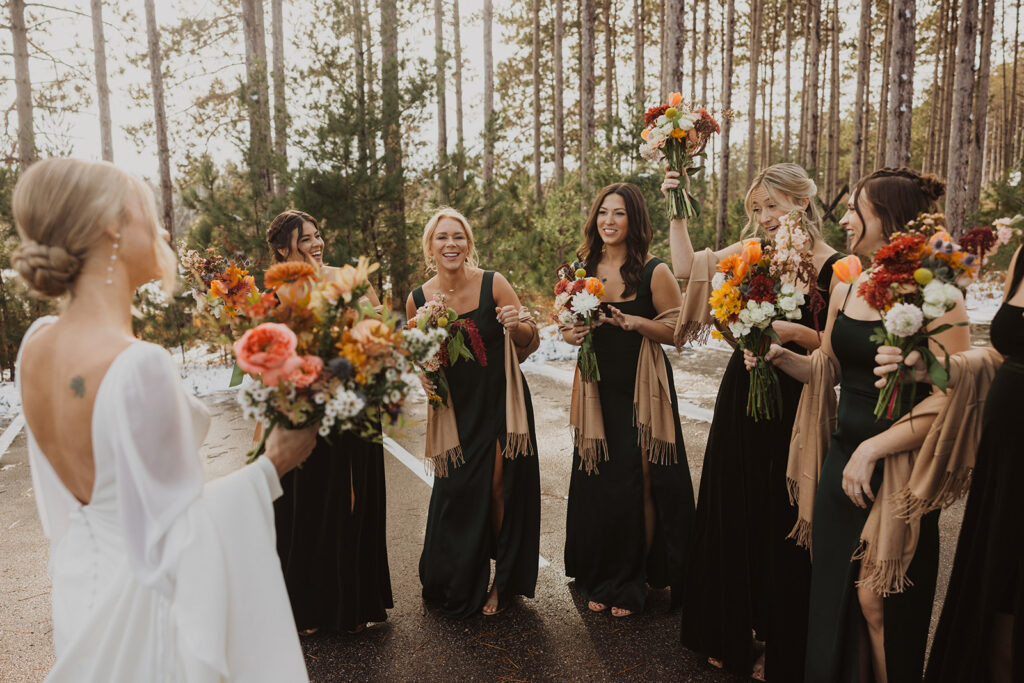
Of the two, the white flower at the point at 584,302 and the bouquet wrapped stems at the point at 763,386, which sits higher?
the white flower at the point at 584,302

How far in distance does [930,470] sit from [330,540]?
2929mm

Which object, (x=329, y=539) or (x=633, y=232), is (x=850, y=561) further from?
(x=329, y=539)

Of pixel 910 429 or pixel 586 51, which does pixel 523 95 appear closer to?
pixel 586 51

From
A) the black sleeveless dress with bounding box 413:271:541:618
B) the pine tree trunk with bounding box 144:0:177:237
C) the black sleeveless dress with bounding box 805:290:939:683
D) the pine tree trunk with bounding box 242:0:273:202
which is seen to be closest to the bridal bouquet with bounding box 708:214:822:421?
the black sleeveless dress with bounding box 805:290:939:683

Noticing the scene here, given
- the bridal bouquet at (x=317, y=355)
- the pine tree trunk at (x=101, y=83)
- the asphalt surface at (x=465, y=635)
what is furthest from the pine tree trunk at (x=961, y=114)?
the pine tree trunk at (x=101, y=83)

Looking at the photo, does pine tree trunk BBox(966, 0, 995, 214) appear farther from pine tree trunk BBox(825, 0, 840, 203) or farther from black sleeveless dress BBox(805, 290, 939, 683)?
black sleeveless dress BBox(805, 290, 939, 683)

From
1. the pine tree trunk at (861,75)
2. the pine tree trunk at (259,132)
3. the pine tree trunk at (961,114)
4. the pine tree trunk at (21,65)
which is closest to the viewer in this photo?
the pine tree trunk at (259,132)

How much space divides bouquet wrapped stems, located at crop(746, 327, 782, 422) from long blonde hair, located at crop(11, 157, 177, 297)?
257cm

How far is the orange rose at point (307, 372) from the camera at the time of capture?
1.83 meters

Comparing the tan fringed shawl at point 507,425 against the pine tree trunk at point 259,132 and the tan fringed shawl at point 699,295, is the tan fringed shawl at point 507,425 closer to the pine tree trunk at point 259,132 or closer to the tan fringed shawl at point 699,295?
the tan fringed shawl at point 699,295

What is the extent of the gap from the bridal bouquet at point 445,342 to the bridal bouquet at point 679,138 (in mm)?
1393

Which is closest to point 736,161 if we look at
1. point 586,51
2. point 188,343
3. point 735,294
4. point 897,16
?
point 586,51

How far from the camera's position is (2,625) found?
3.85m

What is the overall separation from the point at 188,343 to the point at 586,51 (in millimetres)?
12165
